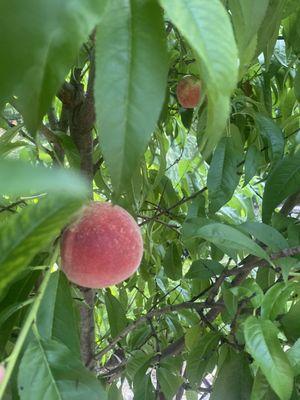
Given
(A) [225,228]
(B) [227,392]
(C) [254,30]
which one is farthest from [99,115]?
(B) [227,392]

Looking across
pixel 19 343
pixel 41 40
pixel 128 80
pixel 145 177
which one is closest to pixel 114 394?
pixel 145 177

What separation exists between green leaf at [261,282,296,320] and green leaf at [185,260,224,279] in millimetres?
259

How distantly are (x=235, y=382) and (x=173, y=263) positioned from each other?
1.45 ft

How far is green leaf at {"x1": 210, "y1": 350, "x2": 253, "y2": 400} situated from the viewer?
75 cm

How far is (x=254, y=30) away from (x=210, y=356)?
559mm

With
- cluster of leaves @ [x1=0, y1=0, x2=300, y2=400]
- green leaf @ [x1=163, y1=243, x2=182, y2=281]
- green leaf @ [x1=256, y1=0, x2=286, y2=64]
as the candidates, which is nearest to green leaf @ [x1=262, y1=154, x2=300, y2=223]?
cluster of leaves @ [x1=0, y1=0, x2=300, y2=400]

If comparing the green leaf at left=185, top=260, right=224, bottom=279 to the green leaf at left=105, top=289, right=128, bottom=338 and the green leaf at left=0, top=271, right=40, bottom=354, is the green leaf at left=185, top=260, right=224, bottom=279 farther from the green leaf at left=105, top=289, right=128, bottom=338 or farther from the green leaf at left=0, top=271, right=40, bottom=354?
the green leaf at left=0, top=271, right=40, bottom=354

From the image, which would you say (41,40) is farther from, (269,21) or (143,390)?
(143,390)

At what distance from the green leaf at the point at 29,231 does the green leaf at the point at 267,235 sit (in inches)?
20.0

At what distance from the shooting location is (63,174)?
0.18 meters

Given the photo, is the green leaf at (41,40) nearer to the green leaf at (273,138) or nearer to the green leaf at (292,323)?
the green leaf at (292,323)

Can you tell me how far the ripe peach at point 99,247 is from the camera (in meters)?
0.53

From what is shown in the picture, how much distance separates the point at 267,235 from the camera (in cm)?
76

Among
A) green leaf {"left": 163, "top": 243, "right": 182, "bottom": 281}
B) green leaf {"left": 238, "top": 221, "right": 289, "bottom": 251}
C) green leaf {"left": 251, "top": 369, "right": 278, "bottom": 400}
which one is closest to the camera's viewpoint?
green leaf {"left": 251, "top": 369, "right": 278, "bottom": 400}
